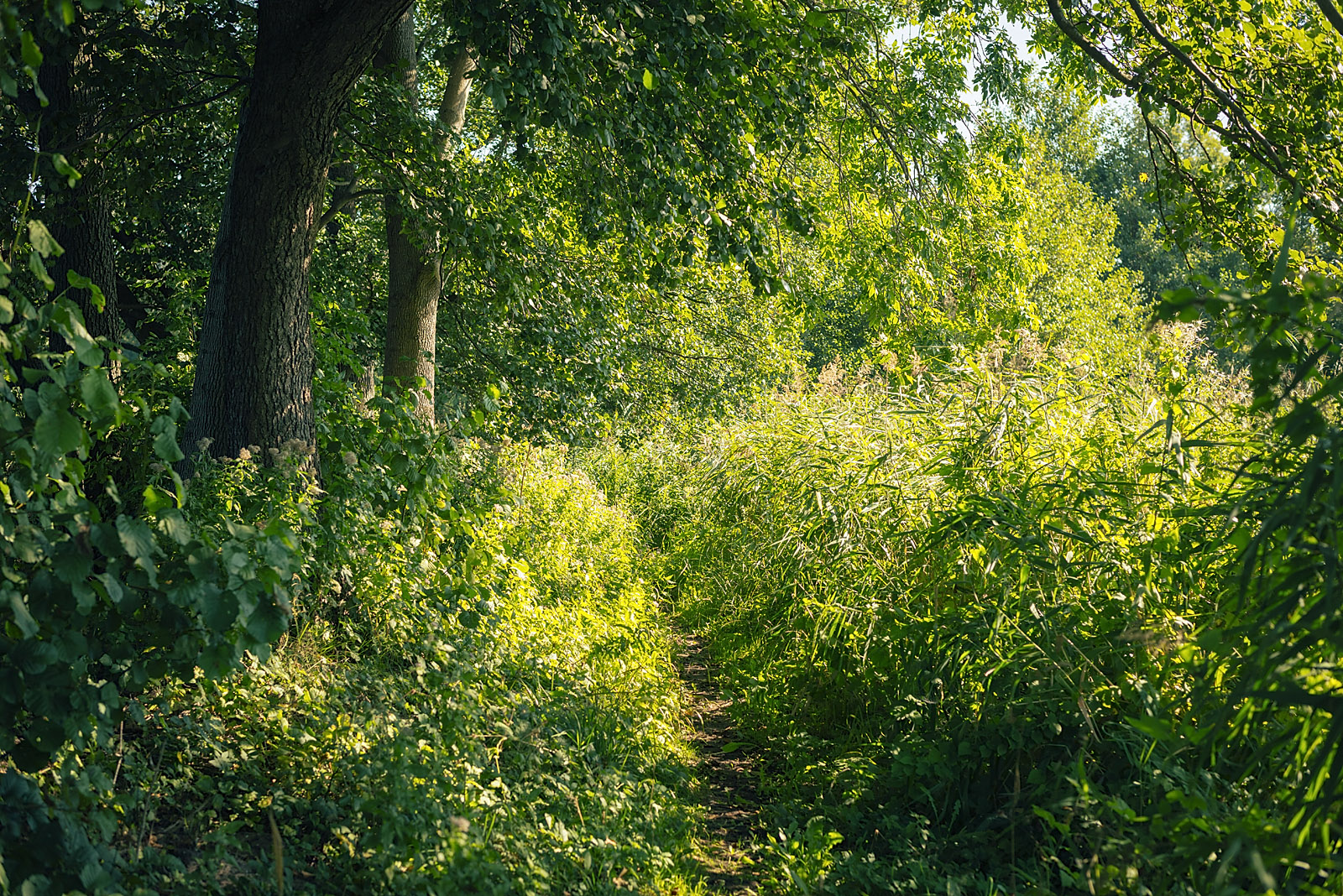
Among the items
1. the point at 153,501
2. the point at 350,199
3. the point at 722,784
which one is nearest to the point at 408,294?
the point at 350,199

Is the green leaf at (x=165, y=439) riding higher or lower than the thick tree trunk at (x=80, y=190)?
lower

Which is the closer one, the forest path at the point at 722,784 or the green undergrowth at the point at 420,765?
the green undergrowth at the point at 420,765

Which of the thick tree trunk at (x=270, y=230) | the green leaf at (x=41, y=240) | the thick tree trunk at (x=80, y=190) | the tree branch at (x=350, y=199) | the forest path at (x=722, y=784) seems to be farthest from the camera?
the tree branch at (x=350, y=199)

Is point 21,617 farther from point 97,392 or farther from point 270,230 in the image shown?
point 270,230

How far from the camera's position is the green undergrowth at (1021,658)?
3.19m

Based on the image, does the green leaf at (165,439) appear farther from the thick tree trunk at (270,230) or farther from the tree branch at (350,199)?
the tree branch at (350,199)

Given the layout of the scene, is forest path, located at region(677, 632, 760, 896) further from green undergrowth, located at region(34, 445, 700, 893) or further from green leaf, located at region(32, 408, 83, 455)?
green leaf, located at region(32, 408, 83, 455)

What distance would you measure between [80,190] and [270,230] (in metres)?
2.25

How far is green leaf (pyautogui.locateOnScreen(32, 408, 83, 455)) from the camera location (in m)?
2.28

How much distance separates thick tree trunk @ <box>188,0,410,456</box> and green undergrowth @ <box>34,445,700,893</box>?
1.00 metres

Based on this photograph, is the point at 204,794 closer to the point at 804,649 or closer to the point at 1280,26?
the point at 804,649

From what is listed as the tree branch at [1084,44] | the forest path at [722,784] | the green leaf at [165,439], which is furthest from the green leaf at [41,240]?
the tree branch at [1084,44]

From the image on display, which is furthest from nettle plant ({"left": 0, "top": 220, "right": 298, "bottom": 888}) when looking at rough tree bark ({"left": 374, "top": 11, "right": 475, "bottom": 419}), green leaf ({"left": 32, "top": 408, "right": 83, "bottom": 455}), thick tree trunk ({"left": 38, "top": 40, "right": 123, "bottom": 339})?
rough tree bark ({"left": 374, "top": 11, "right": 475, "bottom": 419})

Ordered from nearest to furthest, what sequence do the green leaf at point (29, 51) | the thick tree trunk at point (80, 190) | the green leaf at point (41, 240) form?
the green leaf at point (29, 51) < the green leaf at point (41, 240) < the thick tree trunk at point (80, 190)
